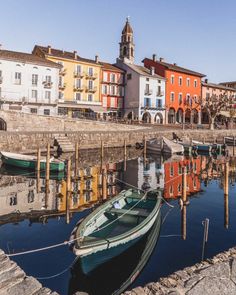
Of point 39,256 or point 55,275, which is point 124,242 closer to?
point 55,275

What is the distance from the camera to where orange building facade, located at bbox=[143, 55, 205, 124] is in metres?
74.1

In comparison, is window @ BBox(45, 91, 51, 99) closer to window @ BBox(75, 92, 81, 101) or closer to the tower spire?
window @ BBox(75, 92, 81, 101)

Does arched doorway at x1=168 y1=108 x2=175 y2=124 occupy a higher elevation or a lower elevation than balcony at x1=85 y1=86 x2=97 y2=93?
lower

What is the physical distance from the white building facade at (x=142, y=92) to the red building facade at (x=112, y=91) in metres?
1.47

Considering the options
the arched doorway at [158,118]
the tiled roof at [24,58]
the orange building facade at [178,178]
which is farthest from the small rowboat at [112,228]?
the arched doorway at [158,118]

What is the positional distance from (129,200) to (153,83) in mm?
58947

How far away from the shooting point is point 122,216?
12984 mm

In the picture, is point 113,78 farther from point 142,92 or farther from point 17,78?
point 17,78

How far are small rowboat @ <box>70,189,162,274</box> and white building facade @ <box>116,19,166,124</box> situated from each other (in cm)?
5393

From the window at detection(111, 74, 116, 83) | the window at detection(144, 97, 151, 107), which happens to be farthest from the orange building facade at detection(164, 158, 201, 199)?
the window at detection(111, 74, 116, 83)

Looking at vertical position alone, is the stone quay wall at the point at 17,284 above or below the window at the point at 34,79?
below

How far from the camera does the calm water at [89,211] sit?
1026 cm

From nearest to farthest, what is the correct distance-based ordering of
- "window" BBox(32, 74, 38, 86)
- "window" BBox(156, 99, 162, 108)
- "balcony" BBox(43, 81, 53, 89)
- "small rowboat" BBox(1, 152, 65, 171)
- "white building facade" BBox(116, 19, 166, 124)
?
"small rowboat" BBox(1, 152, 65, 171)
"window" BBox(32, 74, 38, 86)
"balcony" BBox(43, 81, 53, 89)
"white building facade" BBox(116, 19, 166, 124)
"window" BBox(156, 99, 162, 108)

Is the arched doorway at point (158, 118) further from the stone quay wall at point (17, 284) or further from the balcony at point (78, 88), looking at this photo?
the stone quay wall at point (17, 284)
